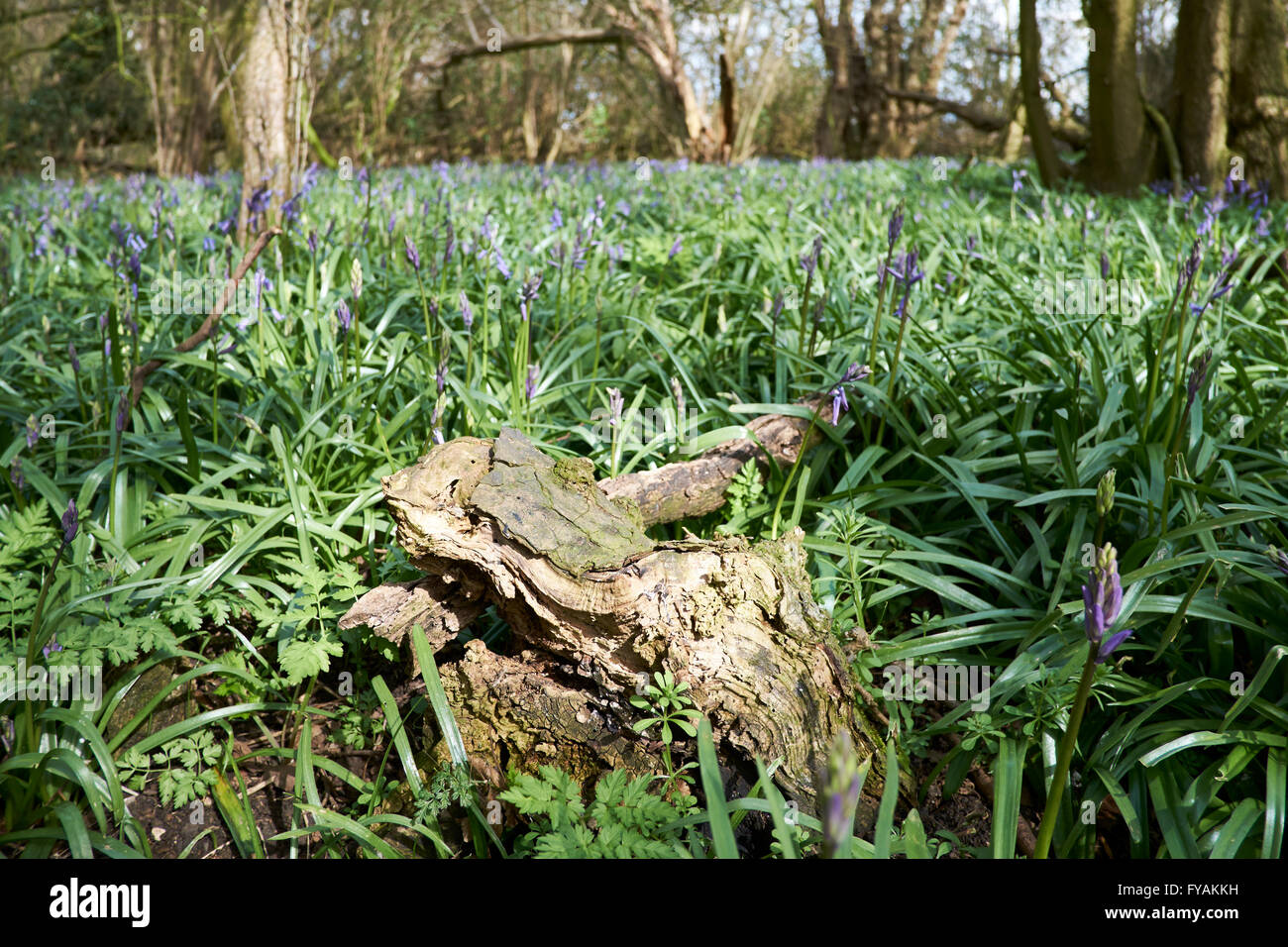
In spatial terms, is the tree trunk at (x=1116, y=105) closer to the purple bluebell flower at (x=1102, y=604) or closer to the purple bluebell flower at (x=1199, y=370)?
the purple bluebell flower at (x=1199, y=370)

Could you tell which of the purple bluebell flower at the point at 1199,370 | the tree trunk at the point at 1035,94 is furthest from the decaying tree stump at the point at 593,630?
the tree trunk at the point at 1035,94

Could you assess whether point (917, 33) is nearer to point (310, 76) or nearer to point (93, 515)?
point (310, 76)

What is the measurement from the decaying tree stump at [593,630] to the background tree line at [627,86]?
10.7 feet

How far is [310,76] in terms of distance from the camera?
4.91 metres

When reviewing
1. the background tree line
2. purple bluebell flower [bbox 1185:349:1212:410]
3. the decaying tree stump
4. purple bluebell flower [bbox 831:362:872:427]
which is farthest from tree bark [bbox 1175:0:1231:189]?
the decaying tree stump

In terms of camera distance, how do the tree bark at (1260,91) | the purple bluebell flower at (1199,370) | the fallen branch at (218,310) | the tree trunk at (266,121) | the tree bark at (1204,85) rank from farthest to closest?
1. the tree bark at (1204,85)
2. the tree bark at (1260,91)
3. the tree trunk at (266,121)
4. the fallen branch at (218,310)
5. the purple bluebell flower at (1199,370)

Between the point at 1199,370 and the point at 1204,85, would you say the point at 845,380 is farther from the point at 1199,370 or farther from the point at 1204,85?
the point at 1204,85

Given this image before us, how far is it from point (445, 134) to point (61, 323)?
15.4 meters

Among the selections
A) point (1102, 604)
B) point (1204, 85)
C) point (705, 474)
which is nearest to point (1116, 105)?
point (1204, 85)

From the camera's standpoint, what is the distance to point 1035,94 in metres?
7.42

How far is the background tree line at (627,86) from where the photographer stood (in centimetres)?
661

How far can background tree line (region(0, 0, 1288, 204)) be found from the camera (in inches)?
260

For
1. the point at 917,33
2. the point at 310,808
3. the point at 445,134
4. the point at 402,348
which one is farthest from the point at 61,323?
the point at 917,33

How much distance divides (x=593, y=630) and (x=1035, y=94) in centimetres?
765
